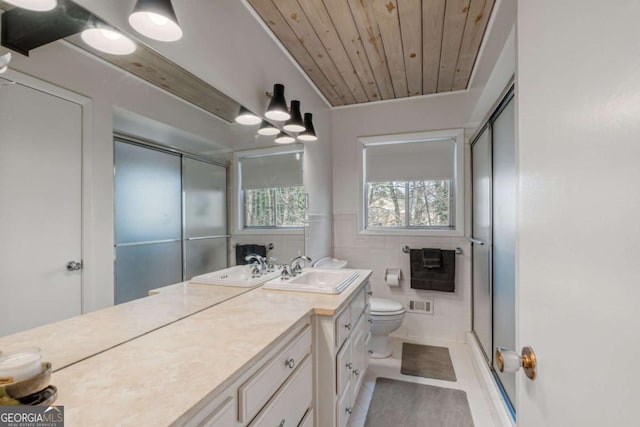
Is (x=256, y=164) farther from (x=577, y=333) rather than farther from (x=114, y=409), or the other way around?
(x=577, y=333)

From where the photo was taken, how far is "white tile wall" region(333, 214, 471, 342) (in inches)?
108

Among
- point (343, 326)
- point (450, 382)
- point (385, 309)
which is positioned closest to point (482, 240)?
point (385, 309)

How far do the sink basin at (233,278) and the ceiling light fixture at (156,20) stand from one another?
103cm

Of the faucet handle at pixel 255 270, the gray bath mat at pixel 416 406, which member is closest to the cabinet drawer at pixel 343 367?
the gray bath mat at pixel 416 406

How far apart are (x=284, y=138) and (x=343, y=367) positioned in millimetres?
1514

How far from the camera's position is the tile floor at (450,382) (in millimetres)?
1785

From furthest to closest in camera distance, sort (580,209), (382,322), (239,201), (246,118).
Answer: (382,322), (246,118), (239,201), (580,209)

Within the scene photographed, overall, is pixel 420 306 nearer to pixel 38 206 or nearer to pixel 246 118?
pixel 246 118

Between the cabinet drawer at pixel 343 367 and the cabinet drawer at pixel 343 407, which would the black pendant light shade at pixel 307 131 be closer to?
the cabinet drawer at pixel 343 367

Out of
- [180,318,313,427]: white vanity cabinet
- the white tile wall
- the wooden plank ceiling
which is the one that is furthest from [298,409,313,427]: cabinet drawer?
the wooden plank ceiling

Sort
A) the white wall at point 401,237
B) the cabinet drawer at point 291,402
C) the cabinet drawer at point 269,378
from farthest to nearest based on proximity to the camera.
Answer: the white wall at point 401,237, the cabinet drawer at point 291,402, the cabinet drawer at point 269,378

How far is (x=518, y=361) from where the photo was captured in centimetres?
64

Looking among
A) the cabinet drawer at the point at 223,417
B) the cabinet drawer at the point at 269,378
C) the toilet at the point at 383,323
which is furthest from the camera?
the toilet at the point at 383,323

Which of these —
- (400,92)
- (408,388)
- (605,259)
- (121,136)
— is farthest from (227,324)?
(400,92)
